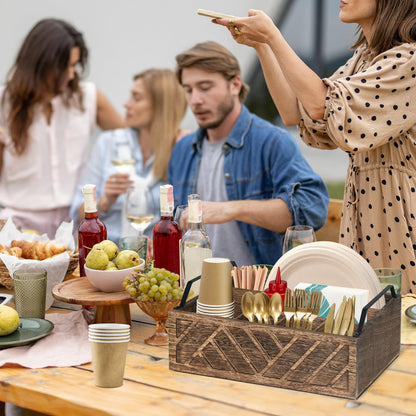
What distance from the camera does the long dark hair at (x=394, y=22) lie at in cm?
165

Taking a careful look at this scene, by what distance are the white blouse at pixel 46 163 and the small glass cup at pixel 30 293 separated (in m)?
2.20

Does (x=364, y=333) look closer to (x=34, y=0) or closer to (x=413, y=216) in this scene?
(x=413, y=216)

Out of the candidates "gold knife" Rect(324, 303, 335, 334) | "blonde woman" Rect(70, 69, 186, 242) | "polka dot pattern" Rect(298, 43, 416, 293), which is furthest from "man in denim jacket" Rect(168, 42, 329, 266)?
"gold knife" Rect(324, 303, 335, 334)

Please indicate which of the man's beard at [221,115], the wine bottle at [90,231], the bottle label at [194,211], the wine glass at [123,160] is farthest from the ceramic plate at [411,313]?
the wine glass at [123,160]

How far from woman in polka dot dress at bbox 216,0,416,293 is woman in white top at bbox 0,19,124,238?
6.45 feet

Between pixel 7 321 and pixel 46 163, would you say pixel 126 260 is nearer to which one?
pixel 7 321

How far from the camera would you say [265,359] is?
1.14 m

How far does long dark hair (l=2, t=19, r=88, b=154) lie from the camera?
349cm

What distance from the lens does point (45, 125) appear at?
11.8 ft

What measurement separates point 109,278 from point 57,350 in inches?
7.5

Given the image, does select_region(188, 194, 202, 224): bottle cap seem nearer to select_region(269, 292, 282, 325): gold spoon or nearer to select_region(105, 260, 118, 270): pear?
select_region(105, 260, 118, 270): pear

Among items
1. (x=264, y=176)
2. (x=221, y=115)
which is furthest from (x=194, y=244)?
(x=221, y=115)

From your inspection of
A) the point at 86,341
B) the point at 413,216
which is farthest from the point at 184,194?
the point at 86,341

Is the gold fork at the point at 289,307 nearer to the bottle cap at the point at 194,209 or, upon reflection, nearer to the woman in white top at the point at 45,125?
the bottle cap at the point at 194,209
